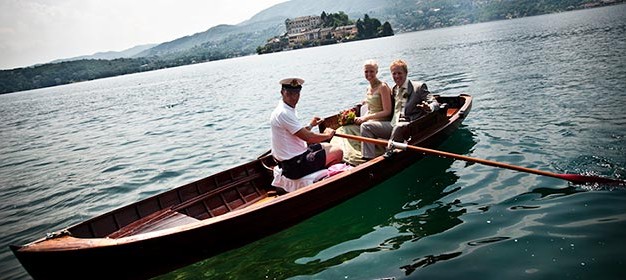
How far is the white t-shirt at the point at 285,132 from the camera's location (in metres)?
6.54

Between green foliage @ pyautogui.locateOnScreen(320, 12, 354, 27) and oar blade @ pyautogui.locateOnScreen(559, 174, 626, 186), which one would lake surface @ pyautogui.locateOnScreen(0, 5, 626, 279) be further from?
green foliage @ pyautogui.locateOnScreen(320, 12, 354, 27)

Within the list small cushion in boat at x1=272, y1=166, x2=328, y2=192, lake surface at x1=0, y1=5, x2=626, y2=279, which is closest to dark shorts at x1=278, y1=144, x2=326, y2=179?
small cushion in boat at x1=272, y1=166, x2=328, y2=192

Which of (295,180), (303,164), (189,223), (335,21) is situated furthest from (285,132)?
(335,21)

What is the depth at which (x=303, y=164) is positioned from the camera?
721 centimetres

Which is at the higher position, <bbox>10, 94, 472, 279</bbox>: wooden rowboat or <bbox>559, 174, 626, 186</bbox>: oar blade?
<bbox>10, 94, 472, 279</bbox>: wooden rowboat

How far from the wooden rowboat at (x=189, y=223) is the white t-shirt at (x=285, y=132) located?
809mm

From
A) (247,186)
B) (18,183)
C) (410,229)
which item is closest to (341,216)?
(410,229)

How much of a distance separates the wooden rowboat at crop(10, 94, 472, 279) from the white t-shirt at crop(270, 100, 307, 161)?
2.66 feet

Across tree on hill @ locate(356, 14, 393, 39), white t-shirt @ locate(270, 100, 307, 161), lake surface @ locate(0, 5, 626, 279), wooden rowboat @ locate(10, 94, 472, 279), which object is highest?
tree on hill @ locate(356, 14, 393, 39)

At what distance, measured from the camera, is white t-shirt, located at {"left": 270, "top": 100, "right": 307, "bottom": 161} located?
6.54 metres

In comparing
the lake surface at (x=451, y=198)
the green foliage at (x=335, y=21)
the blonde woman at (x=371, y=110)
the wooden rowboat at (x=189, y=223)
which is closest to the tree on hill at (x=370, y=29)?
the green foliage at (x=335, y=21)

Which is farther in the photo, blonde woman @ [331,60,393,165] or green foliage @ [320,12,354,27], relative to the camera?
green foliage @ [320,12,354,27]

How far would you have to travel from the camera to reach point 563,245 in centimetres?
523

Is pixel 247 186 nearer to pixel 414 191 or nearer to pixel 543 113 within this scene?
pixel 414 191
